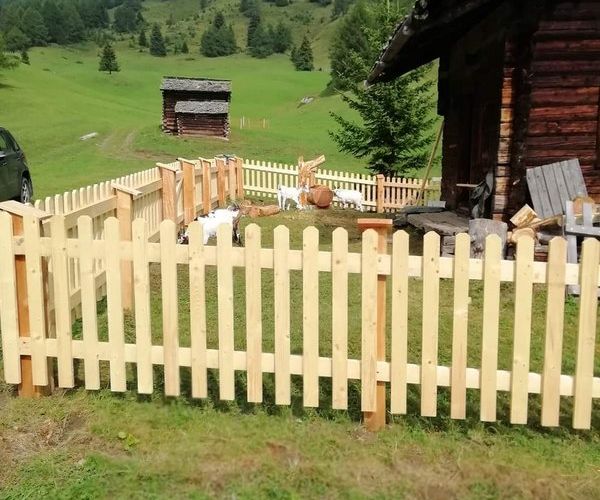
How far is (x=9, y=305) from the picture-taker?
446cm

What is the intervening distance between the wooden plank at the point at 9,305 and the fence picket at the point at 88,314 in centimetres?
46

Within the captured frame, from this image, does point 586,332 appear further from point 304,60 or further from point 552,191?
point 304,60

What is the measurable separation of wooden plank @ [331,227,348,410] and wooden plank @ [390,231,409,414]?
0.29 metres

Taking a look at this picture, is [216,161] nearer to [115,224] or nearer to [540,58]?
[540,58]

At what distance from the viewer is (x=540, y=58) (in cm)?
852

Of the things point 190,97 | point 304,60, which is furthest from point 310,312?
point 304,60

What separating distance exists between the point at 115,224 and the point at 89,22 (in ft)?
598

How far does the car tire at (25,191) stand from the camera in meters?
13.6

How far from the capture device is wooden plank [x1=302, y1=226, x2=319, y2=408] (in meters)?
4.02

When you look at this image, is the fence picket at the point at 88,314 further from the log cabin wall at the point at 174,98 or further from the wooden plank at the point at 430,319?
the log cabin wall at the point at 174,98

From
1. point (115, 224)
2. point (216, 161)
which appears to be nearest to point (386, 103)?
point (216, 161)

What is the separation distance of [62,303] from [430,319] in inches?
96.0

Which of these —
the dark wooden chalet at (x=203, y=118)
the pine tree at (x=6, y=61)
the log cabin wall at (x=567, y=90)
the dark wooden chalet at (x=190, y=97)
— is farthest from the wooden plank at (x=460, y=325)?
the pine tree at (x=6, y=61)

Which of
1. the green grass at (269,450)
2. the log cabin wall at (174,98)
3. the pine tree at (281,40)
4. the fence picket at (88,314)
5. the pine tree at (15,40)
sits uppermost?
the pine tree at (281,40)
